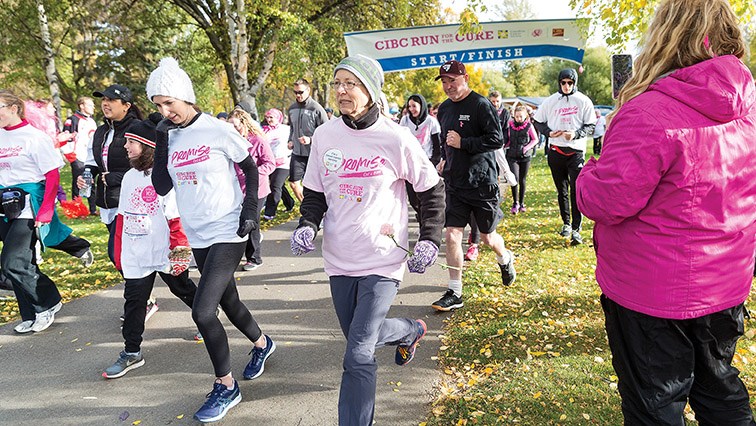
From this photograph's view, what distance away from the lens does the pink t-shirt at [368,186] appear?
2982 millimetres

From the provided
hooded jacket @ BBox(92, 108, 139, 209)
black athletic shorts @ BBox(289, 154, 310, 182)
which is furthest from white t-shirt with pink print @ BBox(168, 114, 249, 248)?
black athletic shorts @ BBox(289, 154, 310, 182)

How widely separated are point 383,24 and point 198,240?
18592mm

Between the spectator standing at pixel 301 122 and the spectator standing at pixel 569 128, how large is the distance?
4.00 m

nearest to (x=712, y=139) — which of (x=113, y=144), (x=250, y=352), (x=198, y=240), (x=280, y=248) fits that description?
(x=198, y=240)

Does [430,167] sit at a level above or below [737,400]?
above

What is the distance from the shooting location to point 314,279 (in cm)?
648

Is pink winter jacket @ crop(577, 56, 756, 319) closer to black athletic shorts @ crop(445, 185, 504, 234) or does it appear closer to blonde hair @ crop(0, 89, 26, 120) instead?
black athletic shorts @ crop(445, 185, 504, 234)

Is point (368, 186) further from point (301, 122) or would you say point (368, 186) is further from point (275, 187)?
point (301, 122)

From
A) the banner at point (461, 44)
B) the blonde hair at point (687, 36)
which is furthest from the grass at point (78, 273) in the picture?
the blonde hair at point (687, 36)

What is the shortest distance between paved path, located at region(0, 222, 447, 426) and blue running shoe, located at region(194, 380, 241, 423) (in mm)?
57

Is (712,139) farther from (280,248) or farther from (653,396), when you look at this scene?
(280,248)

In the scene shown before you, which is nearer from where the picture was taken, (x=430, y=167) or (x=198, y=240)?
(x=430, y=167)

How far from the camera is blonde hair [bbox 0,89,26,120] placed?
482cm

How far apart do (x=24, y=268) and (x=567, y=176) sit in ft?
21.2
